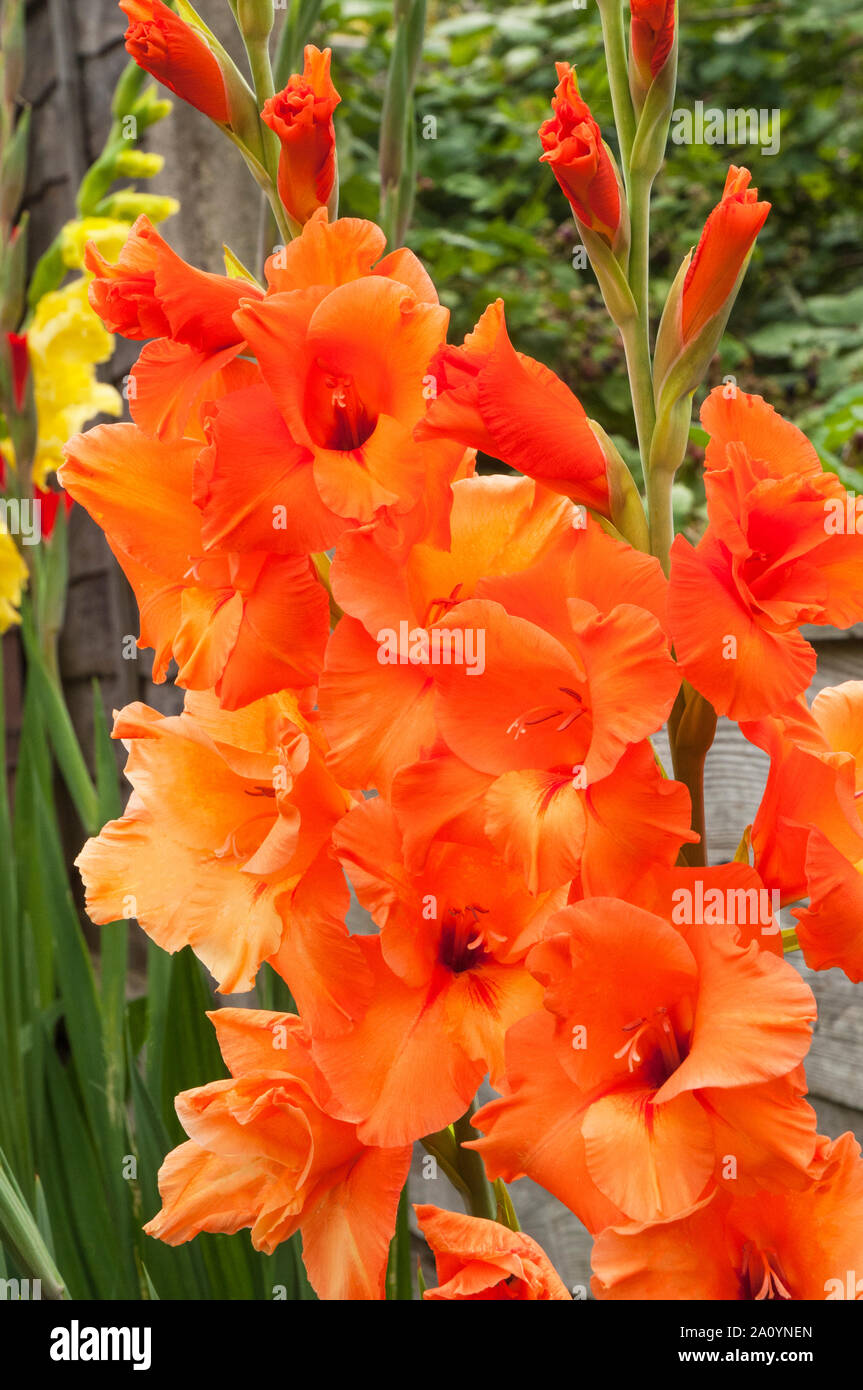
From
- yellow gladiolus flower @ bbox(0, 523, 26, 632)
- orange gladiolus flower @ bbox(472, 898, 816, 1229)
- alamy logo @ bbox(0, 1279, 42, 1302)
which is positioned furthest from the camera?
yellow gladiolus flower @ bbox(0, 523, 26, 632)

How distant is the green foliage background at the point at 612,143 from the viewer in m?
1.61

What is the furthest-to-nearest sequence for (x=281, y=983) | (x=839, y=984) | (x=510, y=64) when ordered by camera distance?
(x=510, y=64) → (x=839, y=984) → (x=281, y=983)

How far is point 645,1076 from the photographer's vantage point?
41cm

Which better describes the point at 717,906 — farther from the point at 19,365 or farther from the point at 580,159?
the point at 19,365

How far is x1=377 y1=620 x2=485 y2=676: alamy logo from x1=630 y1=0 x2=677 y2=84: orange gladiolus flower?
9.1 inches

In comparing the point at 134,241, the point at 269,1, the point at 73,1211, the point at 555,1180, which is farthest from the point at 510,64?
the point at 555,1180

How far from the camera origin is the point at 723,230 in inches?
16.1

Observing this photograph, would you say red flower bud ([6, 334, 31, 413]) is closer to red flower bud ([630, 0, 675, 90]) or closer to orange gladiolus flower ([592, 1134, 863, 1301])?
red flower bud ([630, 0, 675, 90])

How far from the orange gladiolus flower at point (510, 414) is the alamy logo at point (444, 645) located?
6 cm

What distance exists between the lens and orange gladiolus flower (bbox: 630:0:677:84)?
430 mm
